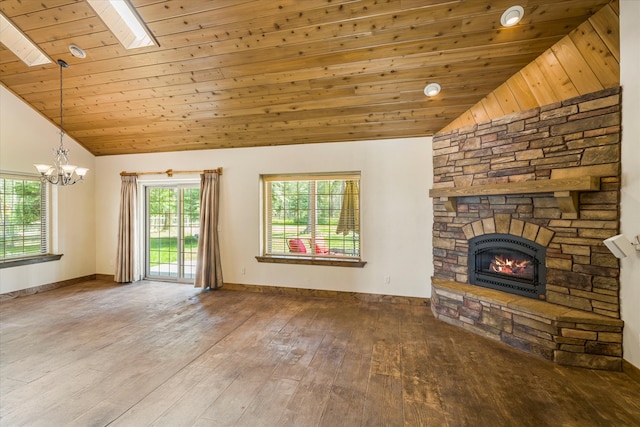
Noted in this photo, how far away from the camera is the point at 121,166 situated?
555 cm

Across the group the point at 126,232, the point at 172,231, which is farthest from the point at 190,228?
the point at 126,232

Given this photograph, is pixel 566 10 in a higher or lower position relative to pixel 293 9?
lower

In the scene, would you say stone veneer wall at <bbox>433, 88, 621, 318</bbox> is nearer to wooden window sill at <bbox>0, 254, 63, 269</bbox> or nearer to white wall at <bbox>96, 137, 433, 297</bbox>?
white wall at <bbox>96, 137, 433, 297</bbox>

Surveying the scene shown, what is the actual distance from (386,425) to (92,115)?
5.68 meters

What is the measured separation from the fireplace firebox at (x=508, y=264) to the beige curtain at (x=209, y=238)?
12.9 ft

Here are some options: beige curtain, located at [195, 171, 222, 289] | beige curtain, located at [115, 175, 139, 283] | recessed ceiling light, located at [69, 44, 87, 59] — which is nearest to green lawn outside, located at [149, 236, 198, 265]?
beige curtain, located at [115, 175, 139, 283]

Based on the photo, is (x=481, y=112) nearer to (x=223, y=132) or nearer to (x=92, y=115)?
(x=223, y=132)

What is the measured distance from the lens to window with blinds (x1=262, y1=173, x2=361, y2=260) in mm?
4559

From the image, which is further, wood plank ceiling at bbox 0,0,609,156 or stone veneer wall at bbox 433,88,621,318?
wood plank ceiling at bbox 0,0,609,156

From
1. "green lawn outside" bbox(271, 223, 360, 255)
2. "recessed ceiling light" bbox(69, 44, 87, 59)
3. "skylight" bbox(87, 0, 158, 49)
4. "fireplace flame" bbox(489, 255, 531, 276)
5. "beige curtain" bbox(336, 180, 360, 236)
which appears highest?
"skylight" bbox(87, 0, 158, 49)

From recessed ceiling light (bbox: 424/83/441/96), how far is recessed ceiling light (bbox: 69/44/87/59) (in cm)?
409

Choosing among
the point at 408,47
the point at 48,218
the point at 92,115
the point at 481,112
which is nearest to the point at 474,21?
the point at 408,47

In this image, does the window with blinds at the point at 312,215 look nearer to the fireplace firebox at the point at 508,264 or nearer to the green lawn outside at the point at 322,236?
the green lawn outside at the point at 322,236

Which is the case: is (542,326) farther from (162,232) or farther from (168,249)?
(162,232)
